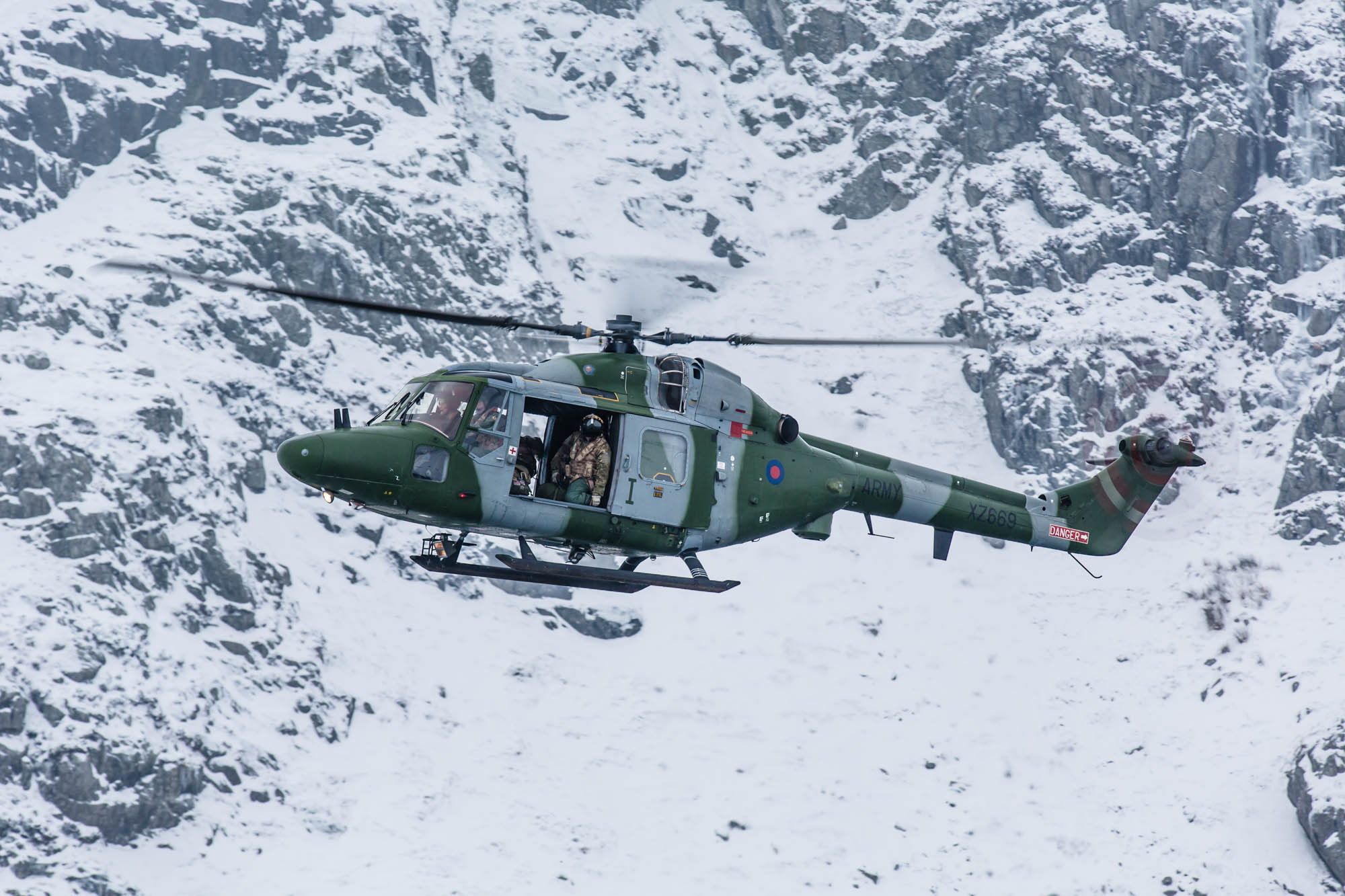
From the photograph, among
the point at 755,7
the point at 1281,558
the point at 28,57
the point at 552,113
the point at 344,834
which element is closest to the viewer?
the point at 344,834

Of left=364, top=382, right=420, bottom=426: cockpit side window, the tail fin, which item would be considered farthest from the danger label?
left=364, top=382, right=420, bottom=426: cockpit side window

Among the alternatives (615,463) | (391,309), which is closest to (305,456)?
(391,309)

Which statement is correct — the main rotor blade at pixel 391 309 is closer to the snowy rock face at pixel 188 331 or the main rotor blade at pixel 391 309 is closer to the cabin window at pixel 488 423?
the cabin window at pixel 488 423

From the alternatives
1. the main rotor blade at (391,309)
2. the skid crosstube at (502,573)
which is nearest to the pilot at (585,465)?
the skid crosstube at (502,573)

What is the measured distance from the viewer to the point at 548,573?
23609 millimetres

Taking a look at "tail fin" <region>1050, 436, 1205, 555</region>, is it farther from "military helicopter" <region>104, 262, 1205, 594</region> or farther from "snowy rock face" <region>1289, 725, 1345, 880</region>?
"snowy rock face" <region>1289, 725, 1345, 880</region>

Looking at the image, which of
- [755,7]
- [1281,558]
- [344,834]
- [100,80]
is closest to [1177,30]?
[755,7]

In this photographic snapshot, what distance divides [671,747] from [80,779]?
2402 cm

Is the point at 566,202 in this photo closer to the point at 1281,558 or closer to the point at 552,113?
the point at 552,113

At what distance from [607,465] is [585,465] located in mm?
326

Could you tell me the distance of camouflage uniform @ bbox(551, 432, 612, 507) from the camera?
2427cm

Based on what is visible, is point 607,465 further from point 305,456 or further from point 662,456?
point 305,456

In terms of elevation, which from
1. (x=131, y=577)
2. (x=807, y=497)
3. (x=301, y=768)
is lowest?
(x=301, y=768)

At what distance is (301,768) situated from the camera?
227 feet
